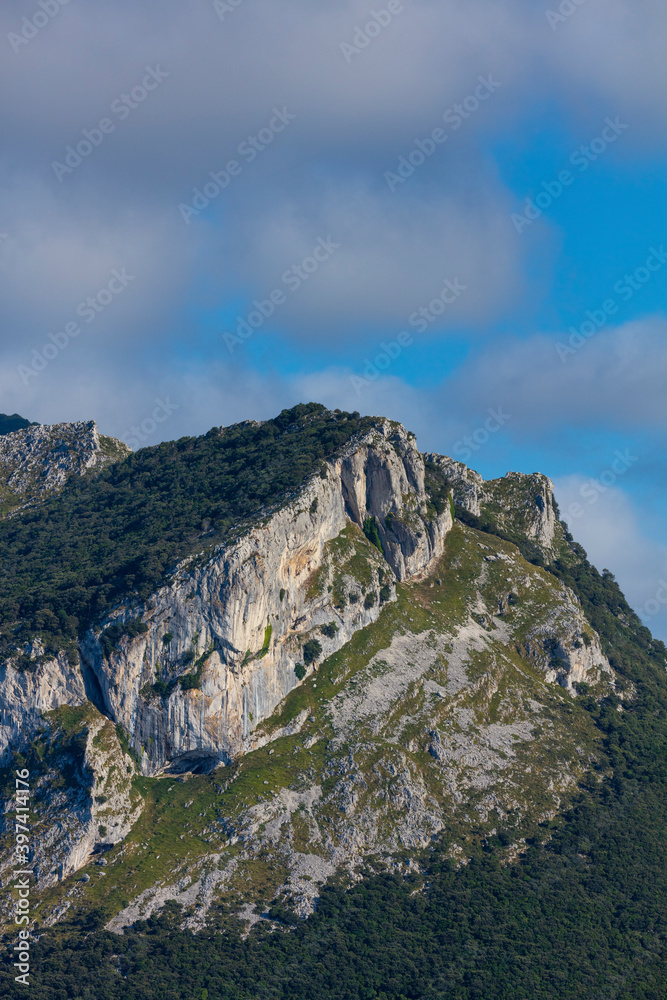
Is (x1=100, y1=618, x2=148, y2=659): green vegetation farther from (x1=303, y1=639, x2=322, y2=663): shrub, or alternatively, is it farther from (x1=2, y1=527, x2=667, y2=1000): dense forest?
(x1=2, y1=527, x2=667, y2=1000): dense forest

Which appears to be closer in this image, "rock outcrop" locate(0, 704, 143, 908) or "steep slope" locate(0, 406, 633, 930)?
"rock outcrop" locate(0, 704, 143, 908)

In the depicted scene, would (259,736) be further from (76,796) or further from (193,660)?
(76,796)

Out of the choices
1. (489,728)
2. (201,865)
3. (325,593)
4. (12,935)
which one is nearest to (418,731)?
(489,728)


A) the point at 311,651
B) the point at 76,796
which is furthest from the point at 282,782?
the point at 76,796

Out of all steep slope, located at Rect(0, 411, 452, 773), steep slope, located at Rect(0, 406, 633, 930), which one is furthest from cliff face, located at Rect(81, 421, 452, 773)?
steep slope, located at Rect(0, 406, 633, 930)

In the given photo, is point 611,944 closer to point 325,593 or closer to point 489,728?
point 489,728

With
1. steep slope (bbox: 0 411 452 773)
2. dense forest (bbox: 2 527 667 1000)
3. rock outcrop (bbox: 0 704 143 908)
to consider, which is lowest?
dense forest (bbox: 2 527 667 1000)
